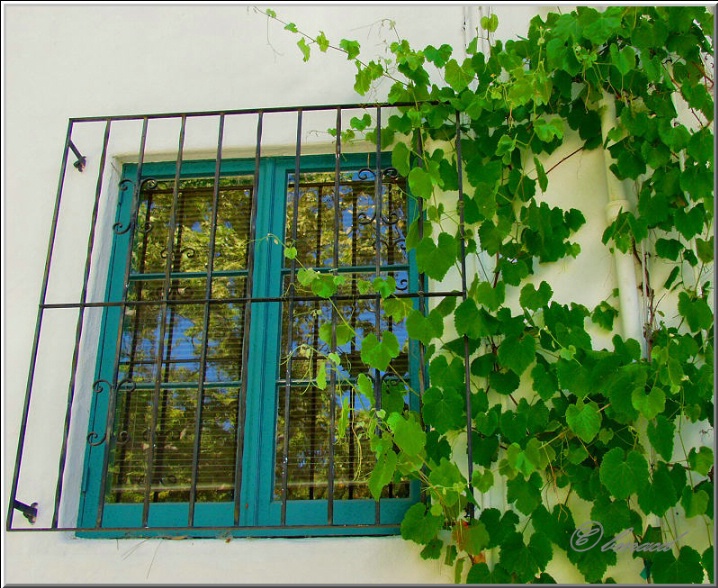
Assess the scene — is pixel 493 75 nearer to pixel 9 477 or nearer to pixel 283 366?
pixel 283 366

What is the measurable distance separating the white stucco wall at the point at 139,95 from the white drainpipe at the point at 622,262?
0.05m

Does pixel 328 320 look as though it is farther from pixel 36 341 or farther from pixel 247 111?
pixel 36 341

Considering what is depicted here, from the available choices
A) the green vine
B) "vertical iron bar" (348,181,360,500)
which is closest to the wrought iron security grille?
"vertical iron bar" (348,181,360,500)

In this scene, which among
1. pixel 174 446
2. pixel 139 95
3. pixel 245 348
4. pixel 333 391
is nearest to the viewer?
pixel 333 391

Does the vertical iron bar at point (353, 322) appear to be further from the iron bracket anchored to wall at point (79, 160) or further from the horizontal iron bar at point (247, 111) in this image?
the iron bracket anchored to wall at point (79, 160)

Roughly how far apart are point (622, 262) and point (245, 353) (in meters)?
1.19

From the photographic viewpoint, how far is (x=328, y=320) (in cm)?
256

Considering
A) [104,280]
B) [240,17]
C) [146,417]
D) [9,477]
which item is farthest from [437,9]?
[9,477]

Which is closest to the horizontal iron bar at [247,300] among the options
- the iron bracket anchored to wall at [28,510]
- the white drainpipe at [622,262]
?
the white drainpipe at [622,262]

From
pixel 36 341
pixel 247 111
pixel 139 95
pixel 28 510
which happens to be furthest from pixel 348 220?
pixel 28 510

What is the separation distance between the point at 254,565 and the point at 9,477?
2.87 feet

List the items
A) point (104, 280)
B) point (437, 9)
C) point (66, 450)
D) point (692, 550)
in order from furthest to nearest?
point (437, 9) < point (104, 280) < point (66, 450) < point (692, 550)

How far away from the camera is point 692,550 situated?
1.99 meters

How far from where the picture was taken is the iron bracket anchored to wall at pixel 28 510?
2.28 metres
